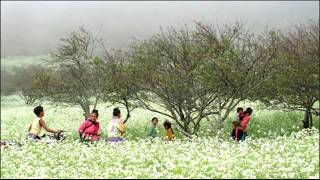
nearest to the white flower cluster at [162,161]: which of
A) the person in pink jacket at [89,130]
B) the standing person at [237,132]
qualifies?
the person in pink jacket at [89,130]

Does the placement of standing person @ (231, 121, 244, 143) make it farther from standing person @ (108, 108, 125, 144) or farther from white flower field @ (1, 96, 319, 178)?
standing person @ (108, 108, 125, 144)

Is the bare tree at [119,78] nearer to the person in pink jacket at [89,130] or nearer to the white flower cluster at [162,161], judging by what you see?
the person in pink jacket at [89,130]

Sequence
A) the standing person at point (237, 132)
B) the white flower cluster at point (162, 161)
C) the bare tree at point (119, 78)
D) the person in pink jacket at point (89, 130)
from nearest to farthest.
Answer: the white flower cluster at point (162, 161) → the person in pink jacket at point (89, 130) → the standing person at point (237, 132) → the bare tree at point (119, 78)

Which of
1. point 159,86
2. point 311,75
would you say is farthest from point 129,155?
point 311,75

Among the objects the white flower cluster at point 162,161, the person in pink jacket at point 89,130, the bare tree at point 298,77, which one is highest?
the bare tree at point 298,77

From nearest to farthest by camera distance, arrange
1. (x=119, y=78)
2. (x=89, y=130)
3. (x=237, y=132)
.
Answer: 1. (x=89, y=130)
2. (x=237, y=132)
3. (x=119, y=78)

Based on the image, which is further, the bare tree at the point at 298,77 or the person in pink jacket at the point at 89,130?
the bare tree at the point at 298,77

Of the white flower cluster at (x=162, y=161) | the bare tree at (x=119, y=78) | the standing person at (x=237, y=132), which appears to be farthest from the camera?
the bare tree at (x=119, y=78)

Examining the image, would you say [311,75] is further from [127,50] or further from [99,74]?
[99,74]

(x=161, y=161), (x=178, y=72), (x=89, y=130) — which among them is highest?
(x=178, y=72)

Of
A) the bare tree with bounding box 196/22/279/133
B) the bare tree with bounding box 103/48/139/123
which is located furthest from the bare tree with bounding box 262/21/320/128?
the bare tree with bounding box 103/48/139/123

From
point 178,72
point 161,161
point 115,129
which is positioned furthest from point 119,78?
point 161,161

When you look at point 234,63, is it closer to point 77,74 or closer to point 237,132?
point 237,132

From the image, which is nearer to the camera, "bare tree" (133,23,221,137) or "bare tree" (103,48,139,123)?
"bare tree" (133,23,221,137)
